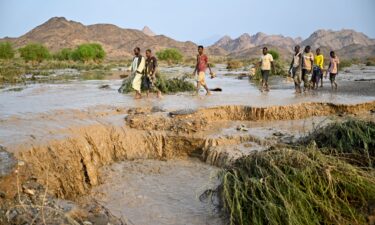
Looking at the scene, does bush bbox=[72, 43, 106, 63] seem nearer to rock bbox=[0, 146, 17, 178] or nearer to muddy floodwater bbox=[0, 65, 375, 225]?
muddy floodwater bbox=[0, 65, 375, 225]

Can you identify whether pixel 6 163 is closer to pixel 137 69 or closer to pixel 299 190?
pixel 299 190

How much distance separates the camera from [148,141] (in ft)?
26.4

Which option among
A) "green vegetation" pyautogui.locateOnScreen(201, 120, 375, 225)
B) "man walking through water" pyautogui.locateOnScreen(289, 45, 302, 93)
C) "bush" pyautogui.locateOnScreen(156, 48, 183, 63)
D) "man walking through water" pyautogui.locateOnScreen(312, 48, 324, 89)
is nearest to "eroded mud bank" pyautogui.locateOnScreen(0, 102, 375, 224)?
"green vegetation" pyautogui.locateOnScreen(201, 120, 375, 225)

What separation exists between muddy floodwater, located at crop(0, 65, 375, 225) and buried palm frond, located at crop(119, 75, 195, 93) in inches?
92.1

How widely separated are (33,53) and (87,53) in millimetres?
7729

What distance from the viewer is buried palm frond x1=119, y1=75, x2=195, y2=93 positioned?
14.2 metres

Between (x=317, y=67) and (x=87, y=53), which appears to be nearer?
(x=317, y=67)

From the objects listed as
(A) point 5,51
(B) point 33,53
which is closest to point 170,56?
(B) point 33,53

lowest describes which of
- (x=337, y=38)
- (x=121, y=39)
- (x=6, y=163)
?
(x=6, y=163)

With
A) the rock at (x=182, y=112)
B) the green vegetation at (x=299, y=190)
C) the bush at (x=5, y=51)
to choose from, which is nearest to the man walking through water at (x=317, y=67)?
the rock at (x=182, y=112)

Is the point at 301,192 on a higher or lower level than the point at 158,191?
higher

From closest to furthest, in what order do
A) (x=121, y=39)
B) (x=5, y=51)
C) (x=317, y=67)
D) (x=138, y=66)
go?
1. (x=138, y=66)
2. (x=317, y=67)
3. (x=5, y=51)
4. (x=121, y=39)

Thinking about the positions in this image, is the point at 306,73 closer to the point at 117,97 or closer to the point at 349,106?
the point at 349,106

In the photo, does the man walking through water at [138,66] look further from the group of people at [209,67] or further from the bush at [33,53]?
the bush at [33,53]
